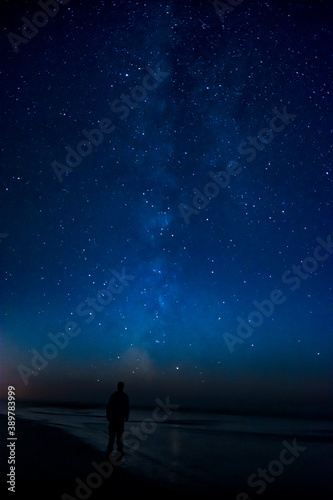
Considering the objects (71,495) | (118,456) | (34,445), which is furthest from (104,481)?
(34,445)

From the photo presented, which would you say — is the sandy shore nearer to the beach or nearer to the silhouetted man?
the beach

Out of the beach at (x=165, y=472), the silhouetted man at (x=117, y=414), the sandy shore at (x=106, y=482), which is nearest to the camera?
the sandy shore at (x=106, y=482)

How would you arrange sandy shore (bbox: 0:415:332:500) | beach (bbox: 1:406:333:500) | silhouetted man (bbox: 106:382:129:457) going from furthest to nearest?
silhouetted man (bbox: 106:382:129:457) → beach (bbox: 1:406:333:500) → sandy shore (bbox: 0:415:332:500)

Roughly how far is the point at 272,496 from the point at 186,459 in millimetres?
2996

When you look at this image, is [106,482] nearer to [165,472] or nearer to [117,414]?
[165,472]

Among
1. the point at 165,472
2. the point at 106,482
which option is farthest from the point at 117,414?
the point at 106,482

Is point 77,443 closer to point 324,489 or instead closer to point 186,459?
point 186,459

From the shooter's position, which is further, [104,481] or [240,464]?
[240,464]

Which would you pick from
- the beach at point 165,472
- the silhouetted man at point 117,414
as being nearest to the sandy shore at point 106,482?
the beach at point 165,472

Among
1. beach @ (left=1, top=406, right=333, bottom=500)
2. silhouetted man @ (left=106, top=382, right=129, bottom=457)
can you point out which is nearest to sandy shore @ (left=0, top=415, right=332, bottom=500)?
beach @ (left=1, top=406, right=333, bottom=500)

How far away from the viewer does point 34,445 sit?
9336mm

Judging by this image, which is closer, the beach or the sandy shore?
the sandy shore

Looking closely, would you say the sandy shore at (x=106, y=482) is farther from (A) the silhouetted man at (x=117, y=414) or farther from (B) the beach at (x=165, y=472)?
(A) the silhouetted man at (x=117, y=414)

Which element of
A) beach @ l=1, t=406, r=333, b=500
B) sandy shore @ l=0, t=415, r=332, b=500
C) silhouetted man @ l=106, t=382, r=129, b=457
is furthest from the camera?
silhouetted man @ l=106, t=382, r=129, b=457
